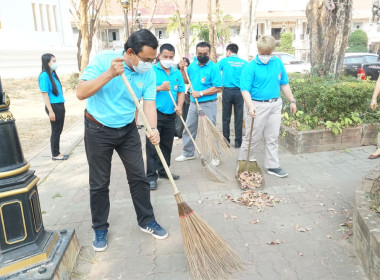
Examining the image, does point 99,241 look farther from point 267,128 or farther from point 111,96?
point 267,128

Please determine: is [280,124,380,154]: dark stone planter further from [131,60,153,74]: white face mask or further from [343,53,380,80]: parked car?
[343,53,380,80]: parked car

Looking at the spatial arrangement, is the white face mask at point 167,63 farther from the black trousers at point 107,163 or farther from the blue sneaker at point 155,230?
the blue sneaker at point 155,230

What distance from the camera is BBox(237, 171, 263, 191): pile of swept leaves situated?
4207 mm

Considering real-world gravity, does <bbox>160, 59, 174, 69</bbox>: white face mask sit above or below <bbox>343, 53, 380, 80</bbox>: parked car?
above

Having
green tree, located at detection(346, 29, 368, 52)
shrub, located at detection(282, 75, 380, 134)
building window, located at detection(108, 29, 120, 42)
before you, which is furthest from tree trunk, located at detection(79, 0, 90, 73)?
building window, located at detection(108, 29, 120, 42)

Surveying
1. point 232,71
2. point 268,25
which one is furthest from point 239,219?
point 268,25

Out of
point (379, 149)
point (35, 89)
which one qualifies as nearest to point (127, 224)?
point (379, 149)

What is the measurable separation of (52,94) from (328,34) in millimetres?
5952

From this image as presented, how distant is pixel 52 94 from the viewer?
5484mm

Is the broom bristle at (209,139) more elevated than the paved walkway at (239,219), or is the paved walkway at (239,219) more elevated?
the broom bristle at (209,139)

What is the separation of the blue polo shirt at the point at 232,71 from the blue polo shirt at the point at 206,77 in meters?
0.71

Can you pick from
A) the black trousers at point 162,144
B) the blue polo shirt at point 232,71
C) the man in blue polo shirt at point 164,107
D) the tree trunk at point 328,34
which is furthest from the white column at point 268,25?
the black trousers at point 162,144

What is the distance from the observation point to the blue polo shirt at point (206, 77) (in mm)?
5078

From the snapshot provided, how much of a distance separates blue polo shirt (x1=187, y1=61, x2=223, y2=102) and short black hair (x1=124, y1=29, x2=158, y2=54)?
2502mm
